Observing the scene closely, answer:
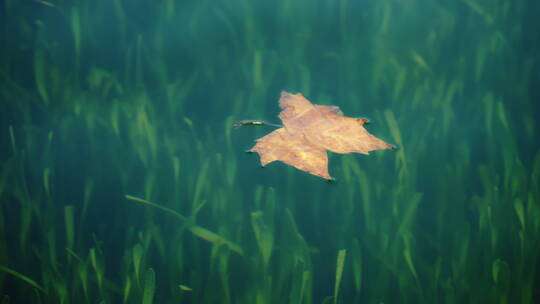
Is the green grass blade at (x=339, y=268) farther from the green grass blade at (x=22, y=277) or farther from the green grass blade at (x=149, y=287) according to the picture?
the green grass blade at (x=22, y=277)

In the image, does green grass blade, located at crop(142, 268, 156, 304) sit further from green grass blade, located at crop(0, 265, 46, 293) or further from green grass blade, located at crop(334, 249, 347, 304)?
green grass blade, located at crop(334, 249, 347, 304)

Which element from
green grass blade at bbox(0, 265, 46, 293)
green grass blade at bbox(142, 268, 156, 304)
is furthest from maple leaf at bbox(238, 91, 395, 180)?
green grass blade at bbox(0, 265, 46, 293)

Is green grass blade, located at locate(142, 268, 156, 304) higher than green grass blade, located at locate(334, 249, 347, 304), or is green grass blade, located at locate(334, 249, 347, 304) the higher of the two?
green grass blade, located at locate(334, 249, 347, 304)

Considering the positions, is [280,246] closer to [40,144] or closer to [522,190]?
[522,190]

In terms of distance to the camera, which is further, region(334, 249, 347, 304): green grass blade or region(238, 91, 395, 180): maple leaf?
region(238, 91, 395, 180): maple leaf

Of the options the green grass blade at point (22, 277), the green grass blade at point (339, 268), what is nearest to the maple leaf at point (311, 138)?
the green grass blade at point (339, 268)

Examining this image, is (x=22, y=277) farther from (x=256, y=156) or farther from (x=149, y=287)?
(x=256, y=156)
